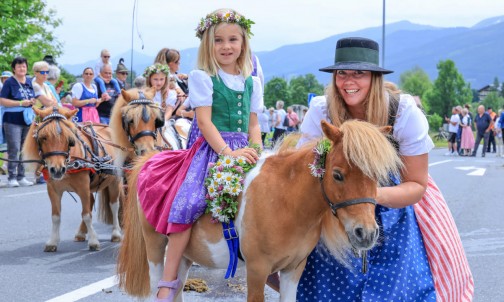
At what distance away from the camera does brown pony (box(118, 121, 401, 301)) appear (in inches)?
134

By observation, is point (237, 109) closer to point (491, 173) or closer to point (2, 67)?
point (491, 173)

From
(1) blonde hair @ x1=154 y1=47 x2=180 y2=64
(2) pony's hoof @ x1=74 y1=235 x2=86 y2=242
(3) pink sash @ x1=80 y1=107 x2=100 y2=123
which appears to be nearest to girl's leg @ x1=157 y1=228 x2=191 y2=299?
(2) pony's hoof @ x1=74 y1=235 x2=86 y2=242

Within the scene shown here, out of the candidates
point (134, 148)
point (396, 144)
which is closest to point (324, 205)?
point (396, 144)

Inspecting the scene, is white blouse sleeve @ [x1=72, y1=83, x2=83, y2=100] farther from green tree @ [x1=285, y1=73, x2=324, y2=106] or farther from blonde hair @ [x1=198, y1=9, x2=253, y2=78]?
green tree @ [x1=285, y1=73, x2=324, y2=106]

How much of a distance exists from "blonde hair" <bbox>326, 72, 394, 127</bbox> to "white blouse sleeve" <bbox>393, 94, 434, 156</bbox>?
86 millimetres

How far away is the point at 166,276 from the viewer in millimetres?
4262

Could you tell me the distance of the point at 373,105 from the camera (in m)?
3.95

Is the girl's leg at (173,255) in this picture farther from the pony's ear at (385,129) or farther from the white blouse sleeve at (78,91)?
the white blouse sleeve at (78,91)

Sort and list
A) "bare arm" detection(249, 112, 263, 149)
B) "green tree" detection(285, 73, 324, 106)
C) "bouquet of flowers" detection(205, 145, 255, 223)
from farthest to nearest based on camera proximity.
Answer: "green tree" detection(285, 73, 324, 106) → "bare arm" detection(249, 112, 263, 149) → "bouquet of flowers" detection(205, 145, 255, 223)

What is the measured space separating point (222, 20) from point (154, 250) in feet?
5.03

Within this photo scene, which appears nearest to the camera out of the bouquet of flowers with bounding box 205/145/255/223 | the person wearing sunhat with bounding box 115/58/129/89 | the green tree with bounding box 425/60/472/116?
the bouquet of flowers with bounding box 205/145/255/223

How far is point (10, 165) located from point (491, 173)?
13.7 m

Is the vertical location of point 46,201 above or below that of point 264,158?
below

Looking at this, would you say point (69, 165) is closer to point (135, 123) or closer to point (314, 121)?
point (135, 123)
